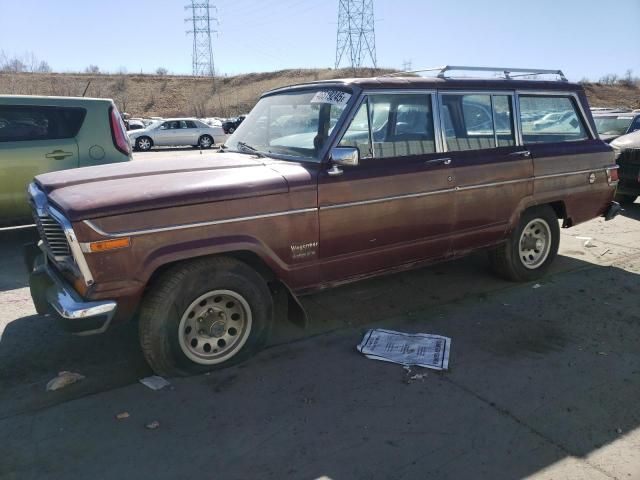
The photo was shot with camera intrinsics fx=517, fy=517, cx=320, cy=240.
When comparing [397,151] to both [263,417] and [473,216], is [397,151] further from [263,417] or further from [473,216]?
[263,417]

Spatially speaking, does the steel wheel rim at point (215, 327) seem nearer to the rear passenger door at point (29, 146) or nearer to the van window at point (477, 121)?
the van window at point (477, 121)

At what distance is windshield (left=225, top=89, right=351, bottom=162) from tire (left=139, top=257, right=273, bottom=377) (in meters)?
1.14

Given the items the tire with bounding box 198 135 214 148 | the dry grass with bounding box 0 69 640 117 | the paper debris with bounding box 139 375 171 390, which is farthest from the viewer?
the dry grass with bounding box 0 69 640 117

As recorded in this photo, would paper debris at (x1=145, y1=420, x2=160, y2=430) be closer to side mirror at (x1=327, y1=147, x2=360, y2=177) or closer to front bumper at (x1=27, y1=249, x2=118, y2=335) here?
front bumper at (x1=27, y1=249, x2=118, y2=335)

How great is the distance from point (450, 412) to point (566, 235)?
532cm

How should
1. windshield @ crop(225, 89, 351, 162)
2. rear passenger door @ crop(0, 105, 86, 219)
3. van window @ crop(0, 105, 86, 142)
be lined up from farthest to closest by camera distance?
van window @ crop(0, 105, 86, 142) < rear passenger door @ crop(0, 105, 86, 219) < windshield @ crop(225, 89, 351, 162)

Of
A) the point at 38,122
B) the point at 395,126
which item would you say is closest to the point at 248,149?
the point at 395,126

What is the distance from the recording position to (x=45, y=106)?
6.53m

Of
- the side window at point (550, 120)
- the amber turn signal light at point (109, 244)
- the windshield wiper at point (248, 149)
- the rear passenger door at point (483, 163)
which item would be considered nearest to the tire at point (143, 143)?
the windshield wiper at point (248, 149)

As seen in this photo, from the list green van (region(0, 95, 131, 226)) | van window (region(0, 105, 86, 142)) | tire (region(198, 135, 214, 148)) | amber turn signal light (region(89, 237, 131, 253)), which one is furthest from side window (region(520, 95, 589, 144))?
tire (region(198, 135, 214, 148))

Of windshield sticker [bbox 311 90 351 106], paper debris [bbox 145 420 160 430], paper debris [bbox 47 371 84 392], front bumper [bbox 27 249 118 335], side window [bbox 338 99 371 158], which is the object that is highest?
windshield sticker [bbox 311 90 351 106]

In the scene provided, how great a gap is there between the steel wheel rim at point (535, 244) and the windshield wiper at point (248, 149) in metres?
2.84

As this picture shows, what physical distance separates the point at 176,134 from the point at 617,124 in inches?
787

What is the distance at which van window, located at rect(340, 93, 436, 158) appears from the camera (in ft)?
13.5
